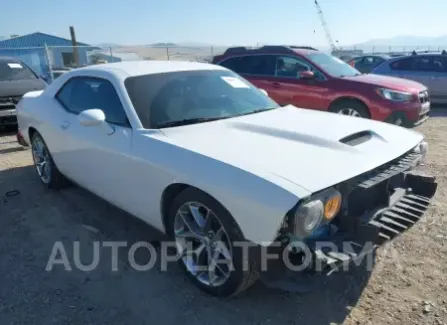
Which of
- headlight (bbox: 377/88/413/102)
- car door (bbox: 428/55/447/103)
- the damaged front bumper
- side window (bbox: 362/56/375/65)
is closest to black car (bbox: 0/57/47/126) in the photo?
headlight (bbox: 377/88/413/102)

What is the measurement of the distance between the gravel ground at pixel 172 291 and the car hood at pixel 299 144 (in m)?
0.72

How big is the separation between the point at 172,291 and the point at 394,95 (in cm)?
543

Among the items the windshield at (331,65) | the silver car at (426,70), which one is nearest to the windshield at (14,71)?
the windshield at (331,65)

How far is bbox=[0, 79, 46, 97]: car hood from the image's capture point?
297 inches

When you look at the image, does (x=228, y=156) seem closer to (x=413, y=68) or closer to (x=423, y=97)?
(x=423, y=97)

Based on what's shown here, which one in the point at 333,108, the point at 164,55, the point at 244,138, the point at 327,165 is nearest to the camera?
the point at 327,165

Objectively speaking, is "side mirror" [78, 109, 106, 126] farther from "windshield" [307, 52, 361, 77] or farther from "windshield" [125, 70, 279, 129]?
"windshield" [307, 52, 361, 77]

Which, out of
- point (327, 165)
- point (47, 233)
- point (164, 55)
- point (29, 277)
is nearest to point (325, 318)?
point (327, 165)

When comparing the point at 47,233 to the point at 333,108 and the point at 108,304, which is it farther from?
the point at 333,108

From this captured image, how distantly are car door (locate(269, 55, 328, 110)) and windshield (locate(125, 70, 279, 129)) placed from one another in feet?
11.1

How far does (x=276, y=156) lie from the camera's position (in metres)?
2.43

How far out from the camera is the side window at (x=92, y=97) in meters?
3.21

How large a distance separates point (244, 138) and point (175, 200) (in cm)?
67

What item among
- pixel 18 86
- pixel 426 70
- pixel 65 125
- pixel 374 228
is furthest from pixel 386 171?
pixel 426 70
